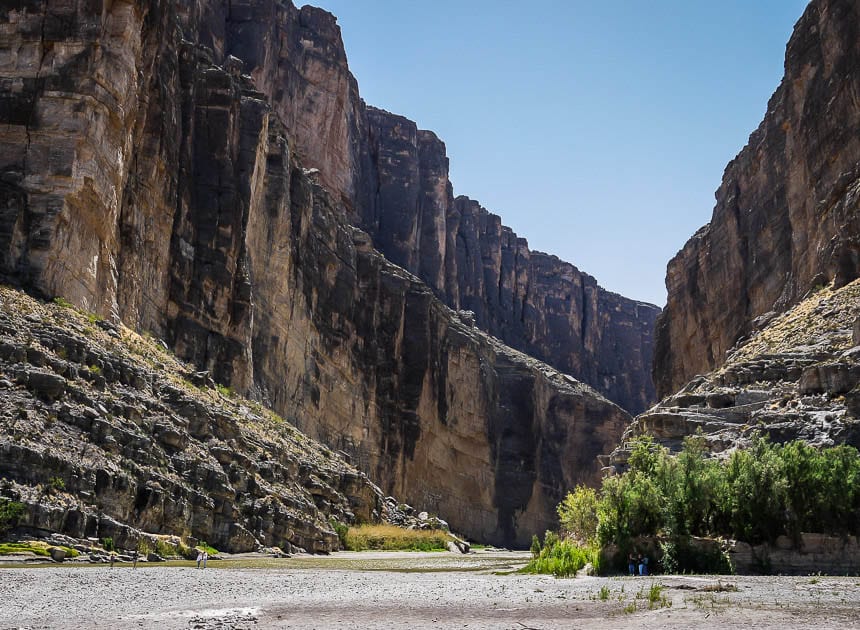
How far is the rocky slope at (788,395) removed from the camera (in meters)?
40.0

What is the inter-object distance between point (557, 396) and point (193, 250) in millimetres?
81820

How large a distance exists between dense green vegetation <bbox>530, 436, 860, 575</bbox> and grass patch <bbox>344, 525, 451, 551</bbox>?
26584 millimetres

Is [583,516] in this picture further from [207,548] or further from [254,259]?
[254,259]

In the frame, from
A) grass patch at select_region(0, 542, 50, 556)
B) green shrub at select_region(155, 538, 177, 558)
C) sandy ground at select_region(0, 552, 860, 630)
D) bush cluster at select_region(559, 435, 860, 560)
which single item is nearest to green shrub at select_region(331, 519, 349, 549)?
green shrub at select_region(155, 538, 177, 558)

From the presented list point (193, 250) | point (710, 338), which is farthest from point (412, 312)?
point (193, 250)

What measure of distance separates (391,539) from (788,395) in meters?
30.1

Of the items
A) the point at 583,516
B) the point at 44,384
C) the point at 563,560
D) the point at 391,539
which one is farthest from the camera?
the point at 391,539

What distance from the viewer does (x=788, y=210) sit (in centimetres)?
7938

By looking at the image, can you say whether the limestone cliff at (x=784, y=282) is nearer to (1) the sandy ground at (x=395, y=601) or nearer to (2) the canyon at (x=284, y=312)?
(2) the canyon at (x=284, y=312)

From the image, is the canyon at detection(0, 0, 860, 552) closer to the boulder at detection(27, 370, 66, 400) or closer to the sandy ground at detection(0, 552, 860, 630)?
the boulder at detection(27, 370, 66, 400)

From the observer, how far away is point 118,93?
179ft

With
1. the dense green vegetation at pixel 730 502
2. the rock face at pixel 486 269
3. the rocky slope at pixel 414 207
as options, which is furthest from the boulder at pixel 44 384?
the rock face at pixel 486 269

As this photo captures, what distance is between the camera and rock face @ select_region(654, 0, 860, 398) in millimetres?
66250

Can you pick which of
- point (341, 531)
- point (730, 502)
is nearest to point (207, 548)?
point (341, 531)
